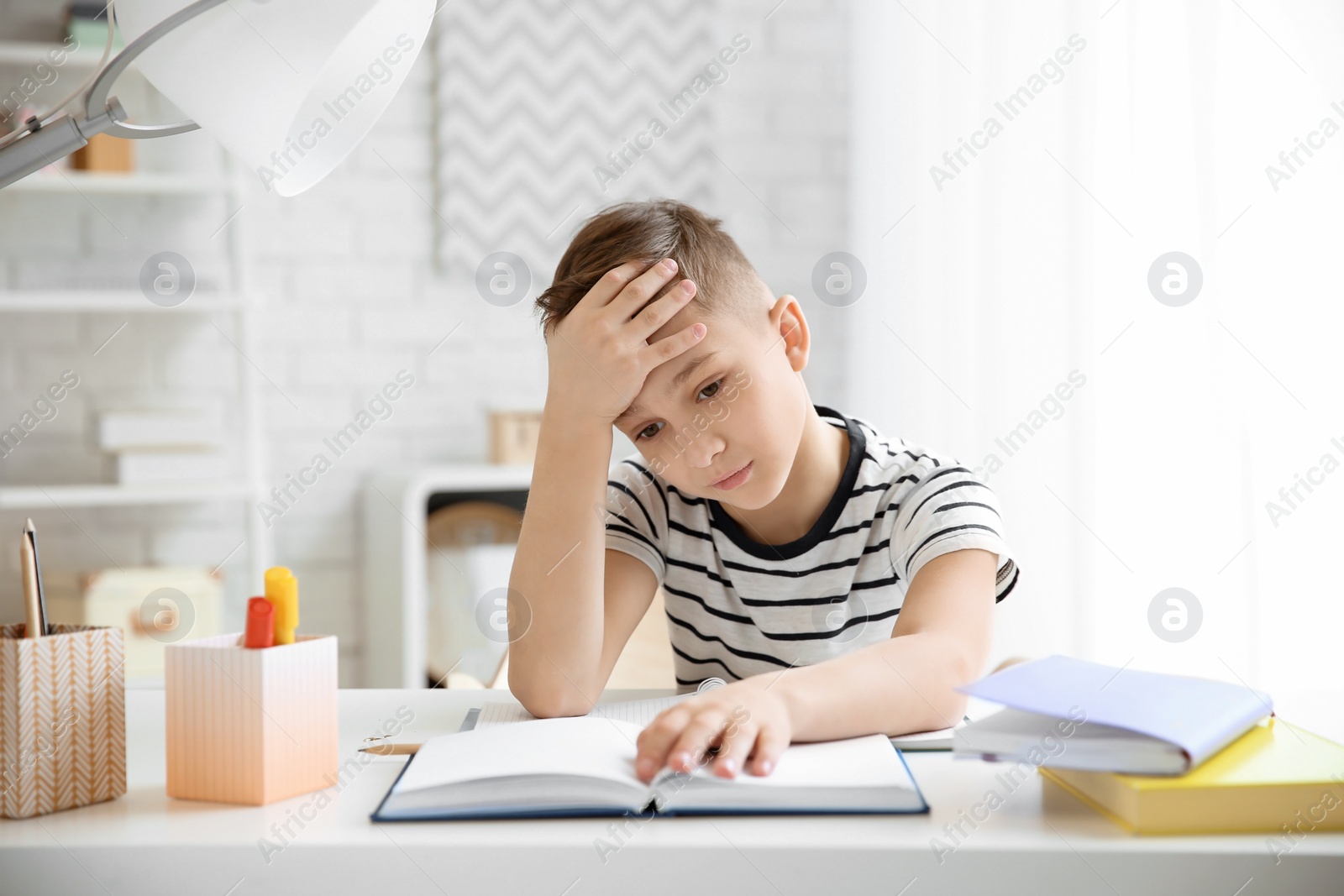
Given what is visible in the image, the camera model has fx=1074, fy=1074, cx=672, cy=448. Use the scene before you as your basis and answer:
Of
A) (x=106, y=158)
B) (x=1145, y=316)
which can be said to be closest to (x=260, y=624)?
(x=1145, y=316)

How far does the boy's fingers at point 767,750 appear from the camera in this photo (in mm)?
579

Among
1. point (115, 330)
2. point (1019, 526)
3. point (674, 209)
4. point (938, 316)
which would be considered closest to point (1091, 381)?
point (1019, 526)

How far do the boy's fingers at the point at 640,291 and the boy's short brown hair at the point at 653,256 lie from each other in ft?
0.08

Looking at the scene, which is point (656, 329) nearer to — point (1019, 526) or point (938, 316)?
point (1019, 526)

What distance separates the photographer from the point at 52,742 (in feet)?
1.92

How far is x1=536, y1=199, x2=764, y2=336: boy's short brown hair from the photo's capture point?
0.93 meters

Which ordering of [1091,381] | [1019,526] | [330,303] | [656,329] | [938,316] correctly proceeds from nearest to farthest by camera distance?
1. [656,329]
2. [1091,381]
3. [1019,526]
4. [938,316]
5. [330,303]

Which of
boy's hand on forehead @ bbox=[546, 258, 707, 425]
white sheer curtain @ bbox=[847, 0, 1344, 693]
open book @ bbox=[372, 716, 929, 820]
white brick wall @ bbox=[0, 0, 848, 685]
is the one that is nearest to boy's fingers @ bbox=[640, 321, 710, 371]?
boy's hand on forehead @ bbox=[546, 258, 707, 425]

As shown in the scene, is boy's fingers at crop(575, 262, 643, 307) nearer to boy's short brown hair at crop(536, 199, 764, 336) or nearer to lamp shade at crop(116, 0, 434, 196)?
boy's short brown hair at crop(536, 199, 764, 336)

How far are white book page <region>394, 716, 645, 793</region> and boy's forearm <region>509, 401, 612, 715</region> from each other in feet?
0.60

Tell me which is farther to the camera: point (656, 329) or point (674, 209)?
point (674, 209)

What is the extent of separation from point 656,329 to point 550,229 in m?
1.77

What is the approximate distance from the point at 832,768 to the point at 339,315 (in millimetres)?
2118

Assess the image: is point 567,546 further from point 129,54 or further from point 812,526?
point 129,54
